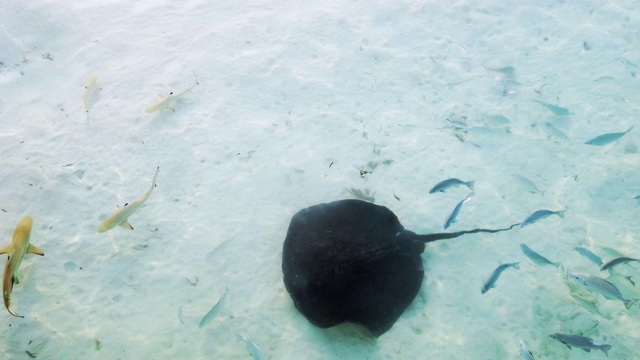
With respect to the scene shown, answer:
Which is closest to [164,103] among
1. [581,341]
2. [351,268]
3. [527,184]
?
[351,268]

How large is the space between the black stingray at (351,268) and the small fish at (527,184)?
5.61ft

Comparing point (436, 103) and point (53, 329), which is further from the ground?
point (436, 103)

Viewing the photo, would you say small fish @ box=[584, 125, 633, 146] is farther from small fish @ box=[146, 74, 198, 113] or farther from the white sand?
small fish @ box=[146, 74, 198, 113]

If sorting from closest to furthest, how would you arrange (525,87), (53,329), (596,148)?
1. (53,329)
2. (596,148)
3. (525,87)

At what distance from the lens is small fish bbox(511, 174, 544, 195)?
4.87 meters

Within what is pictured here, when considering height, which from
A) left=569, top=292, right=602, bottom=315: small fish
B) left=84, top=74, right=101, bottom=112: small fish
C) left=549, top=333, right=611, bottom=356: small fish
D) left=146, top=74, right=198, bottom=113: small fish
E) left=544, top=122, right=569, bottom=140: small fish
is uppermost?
left=84, top=74, right=101, bottom=112: small fish

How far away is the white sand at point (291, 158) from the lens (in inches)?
152

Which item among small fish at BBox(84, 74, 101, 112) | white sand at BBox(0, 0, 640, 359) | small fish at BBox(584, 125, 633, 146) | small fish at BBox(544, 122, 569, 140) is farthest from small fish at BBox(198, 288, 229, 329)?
small fish at BBox(544, 122, 569, 140)

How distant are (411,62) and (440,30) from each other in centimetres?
126

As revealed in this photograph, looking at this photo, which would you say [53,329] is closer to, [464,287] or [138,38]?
[464,287]

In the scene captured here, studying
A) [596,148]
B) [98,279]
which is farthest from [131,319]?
[596,148]

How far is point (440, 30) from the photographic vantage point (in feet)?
23.9

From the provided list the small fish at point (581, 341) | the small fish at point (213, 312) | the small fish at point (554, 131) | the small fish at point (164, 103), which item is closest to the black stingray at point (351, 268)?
the small fish at point (213, 312)

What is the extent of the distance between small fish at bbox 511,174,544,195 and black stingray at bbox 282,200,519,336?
67.3 inches
